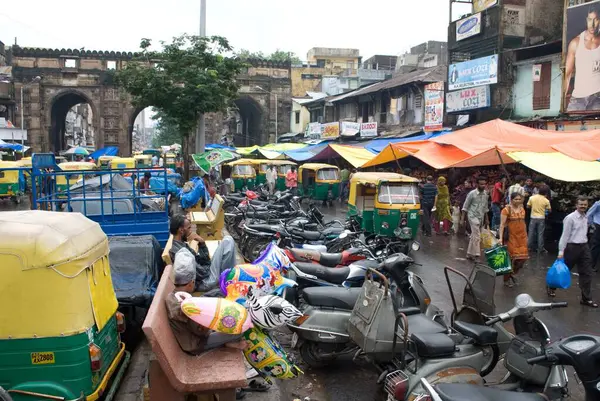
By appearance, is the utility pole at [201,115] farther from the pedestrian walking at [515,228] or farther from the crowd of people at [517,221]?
the pedestrian walking at [515,228]

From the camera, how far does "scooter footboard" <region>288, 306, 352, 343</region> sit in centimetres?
520

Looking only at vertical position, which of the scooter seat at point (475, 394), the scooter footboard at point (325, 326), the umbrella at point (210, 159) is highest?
the umbrella at point (210, 159)

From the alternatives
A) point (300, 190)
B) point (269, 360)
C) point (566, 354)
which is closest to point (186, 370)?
point (269, 360)

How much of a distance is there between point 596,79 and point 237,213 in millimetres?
10727

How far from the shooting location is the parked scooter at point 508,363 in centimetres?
371

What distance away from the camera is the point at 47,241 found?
3.75 metres

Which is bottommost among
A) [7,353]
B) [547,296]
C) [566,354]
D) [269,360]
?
[547,296]

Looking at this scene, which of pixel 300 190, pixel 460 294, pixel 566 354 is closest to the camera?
pixel 566 354

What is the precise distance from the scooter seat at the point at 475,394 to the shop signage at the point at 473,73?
648 inches

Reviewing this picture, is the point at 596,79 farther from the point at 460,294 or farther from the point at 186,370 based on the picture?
the point at 186,370

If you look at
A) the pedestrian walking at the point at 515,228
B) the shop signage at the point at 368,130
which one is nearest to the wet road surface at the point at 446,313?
the pedestrian walking at the point at 515,228

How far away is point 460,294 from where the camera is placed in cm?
830

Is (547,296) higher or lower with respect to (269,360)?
lower

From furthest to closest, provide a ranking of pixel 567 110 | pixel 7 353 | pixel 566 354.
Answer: pixel 567 110 < pixel 7 353 < pixel 566 354
